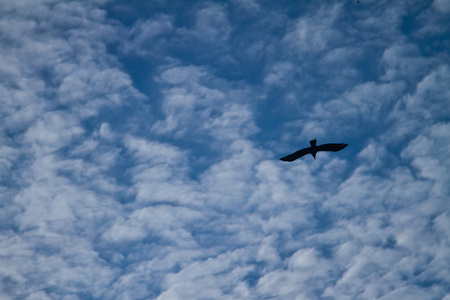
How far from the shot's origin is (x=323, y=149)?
3012 cm

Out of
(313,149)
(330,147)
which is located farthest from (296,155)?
(330,147)

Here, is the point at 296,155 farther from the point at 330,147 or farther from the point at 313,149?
the point at 330,147

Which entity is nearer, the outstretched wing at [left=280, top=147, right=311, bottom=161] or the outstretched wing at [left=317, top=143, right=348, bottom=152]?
the outstretched wing at [left=317, top=143, right=348, bottom=152]

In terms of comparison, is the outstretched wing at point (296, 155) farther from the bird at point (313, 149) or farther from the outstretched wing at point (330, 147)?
the outstretched wing at point (330, 147)

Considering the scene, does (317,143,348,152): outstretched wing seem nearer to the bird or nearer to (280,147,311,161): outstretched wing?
the bird

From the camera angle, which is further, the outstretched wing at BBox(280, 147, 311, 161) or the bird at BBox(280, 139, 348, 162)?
the outstretched wing at BBox(280, 147, 311, 161)

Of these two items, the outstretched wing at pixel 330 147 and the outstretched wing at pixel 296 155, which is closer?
the outstretched wing at pixel 330 147

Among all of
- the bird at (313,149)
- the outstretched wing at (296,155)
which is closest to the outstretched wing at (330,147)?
the bird at (313,149)

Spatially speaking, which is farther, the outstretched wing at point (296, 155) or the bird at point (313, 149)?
the outstretched wing at point (296, 155)

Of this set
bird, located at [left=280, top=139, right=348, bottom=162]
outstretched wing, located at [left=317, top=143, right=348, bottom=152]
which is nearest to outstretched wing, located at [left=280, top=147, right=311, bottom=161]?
bird, located at [left=280, top=139, right=348, bottom=162]

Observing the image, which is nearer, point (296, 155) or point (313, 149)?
point (313, 149)

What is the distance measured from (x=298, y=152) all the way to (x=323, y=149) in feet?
6.33

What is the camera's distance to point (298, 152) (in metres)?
30.3

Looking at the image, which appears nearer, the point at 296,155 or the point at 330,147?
the point at 330,147
